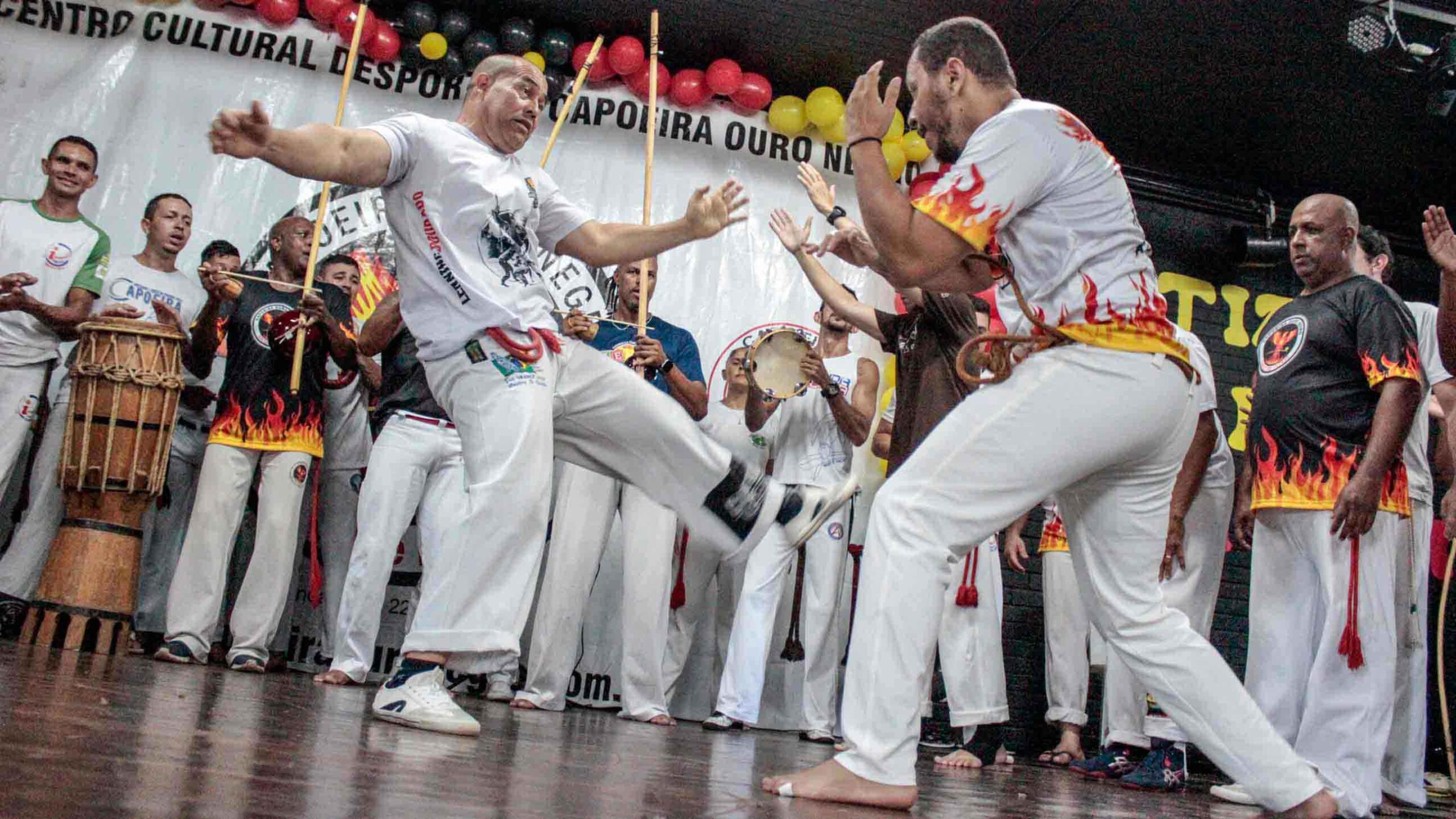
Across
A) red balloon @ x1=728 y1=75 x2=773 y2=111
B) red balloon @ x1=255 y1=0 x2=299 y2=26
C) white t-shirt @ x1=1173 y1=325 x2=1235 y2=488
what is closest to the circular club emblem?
white t-shirt @ x1=1173 y1=325 x2=1235 y2=488

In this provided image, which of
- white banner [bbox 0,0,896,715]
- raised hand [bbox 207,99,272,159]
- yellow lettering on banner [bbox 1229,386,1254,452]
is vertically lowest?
raised hand [bbox 207,99,272,159]

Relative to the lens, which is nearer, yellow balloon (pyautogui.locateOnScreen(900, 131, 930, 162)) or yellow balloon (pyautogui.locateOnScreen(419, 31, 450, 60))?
yellow balloon (pyautogui.locateOnScreen(419, 31, 450, 60))

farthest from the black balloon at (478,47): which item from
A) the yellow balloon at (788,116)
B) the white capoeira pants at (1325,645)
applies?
the white capoeira pants at (1325,645)

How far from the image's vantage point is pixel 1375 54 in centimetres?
558

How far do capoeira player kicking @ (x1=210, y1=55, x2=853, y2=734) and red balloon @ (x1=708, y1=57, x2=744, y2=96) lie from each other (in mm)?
3206

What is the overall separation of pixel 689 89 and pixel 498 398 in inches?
149

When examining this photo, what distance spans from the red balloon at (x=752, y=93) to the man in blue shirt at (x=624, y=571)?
1.43 m

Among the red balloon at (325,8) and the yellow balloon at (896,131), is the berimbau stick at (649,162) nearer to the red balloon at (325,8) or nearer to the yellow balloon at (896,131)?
the yellow balloon at (896,131)

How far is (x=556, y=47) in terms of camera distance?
620cm

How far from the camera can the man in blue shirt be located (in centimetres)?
501

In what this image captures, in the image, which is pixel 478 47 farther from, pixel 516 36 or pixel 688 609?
pixel 688 609

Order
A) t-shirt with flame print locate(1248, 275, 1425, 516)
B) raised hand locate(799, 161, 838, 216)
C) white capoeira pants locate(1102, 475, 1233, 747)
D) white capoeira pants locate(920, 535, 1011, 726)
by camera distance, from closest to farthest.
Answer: raised hand locate(799, 161, 838, 216)
t-shirt with flame print locate(1248, 275, 1425, 516)
white capoeira pants locate(920, 535, 1011, 726)
white capoeira pants locate(1102, 475, 1233, 747)

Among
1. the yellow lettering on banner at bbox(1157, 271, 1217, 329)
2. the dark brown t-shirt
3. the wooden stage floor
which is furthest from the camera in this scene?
the yellow lettering on banner at bbox(1157, 271, 1217, 329)

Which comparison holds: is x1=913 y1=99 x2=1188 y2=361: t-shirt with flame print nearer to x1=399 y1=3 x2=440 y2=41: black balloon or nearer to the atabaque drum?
the atabaque drum
